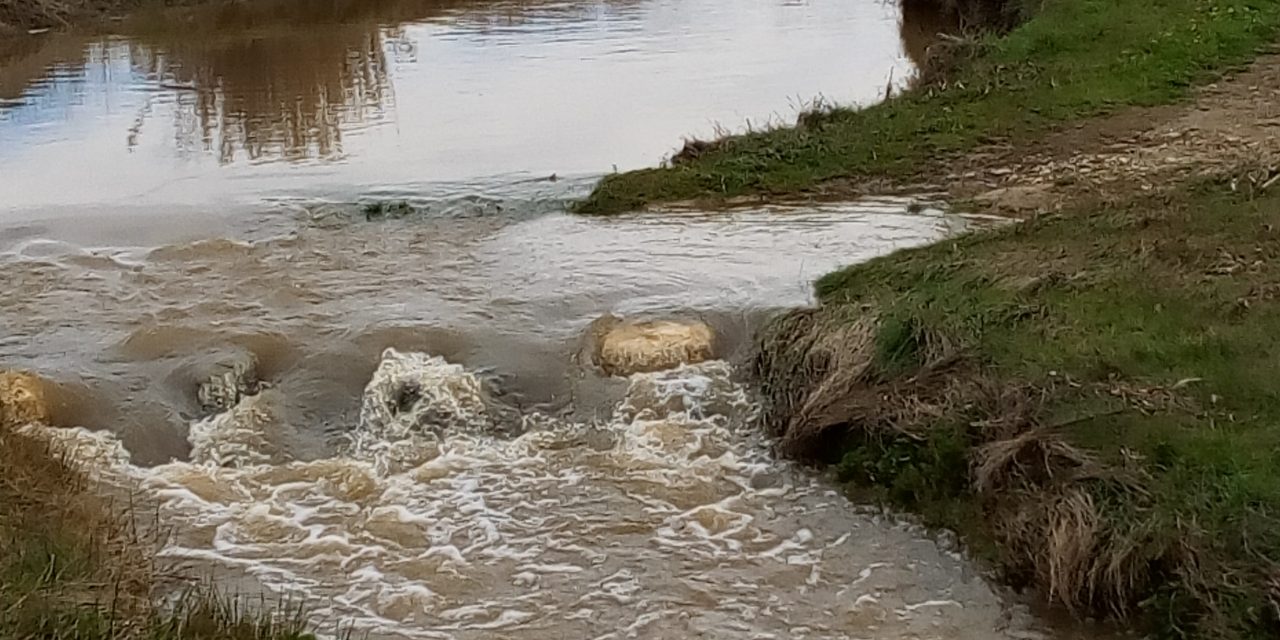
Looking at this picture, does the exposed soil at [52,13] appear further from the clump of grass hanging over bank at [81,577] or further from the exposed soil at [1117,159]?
the clump of grass hanging over bank at [81,577]

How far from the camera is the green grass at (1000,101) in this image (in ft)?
44.3

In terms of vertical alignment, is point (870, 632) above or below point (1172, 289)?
below

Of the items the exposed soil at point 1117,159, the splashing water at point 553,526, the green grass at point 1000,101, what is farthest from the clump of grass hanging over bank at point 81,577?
the exposed soil at point 1117,159

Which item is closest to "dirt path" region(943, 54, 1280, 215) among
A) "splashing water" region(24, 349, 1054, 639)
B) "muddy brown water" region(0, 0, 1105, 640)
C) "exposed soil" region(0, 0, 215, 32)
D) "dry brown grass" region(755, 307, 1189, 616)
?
"muddy brown water" region(0, 0, 1105, 640)

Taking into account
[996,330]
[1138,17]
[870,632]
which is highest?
[1138,17]

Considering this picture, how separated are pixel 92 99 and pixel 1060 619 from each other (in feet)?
54.2

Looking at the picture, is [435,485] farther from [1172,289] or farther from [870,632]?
[1172,289]

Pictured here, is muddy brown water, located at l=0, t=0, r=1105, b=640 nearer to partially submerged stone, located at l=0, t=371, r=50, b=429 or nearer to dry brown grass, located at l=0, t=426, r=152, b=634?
partially submerged stone, located at l=0, t=371, r=50, b=429

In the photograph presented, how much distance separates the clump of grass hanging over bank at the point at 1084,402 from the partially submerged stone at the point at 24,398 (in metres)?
4.39

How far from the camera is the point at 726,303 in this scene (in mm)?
10516

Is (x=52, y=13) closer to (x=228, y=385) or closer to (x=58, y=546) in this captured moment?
(x=228, y=385)

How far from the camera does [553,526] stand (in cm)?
768

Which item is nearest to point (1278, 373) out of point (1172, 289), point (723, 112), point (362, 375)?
point (1172, 289)

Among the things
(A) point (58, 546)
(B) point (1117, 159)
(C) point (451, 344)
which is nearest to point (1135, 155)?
(B) point (1117, 159)
